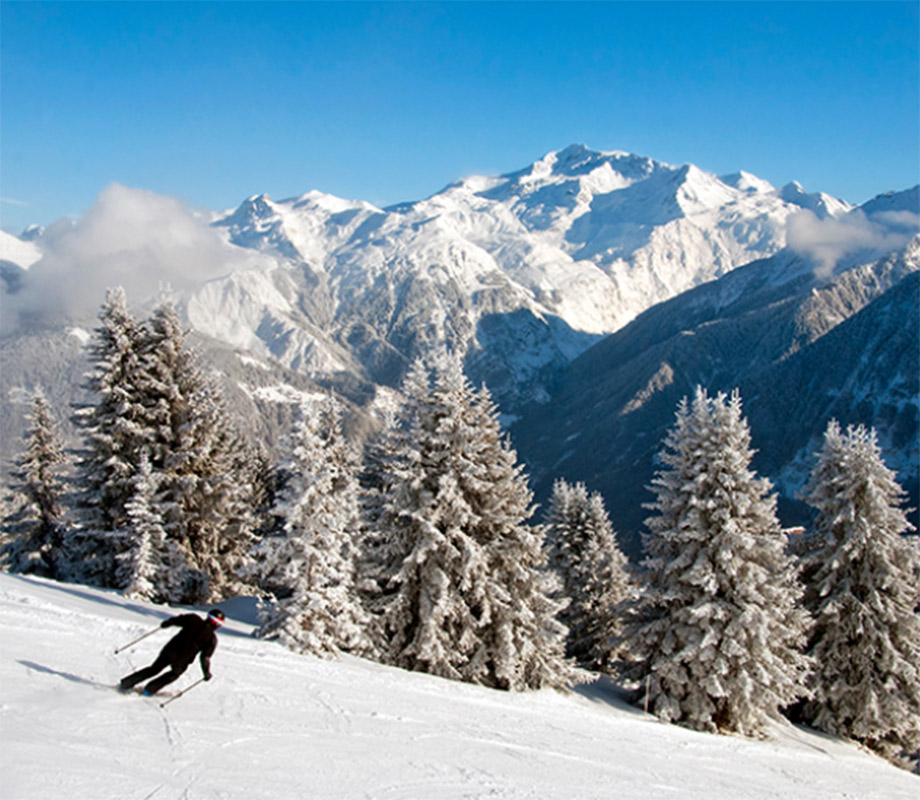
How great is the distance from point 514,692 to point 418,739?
898 centimetres

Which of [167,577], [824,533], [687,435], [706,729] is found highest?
[687,435]

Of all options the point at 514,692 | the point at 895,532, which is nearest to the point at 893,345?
the point at 895,532

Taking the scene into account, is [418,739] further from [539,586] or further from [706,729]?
[706,729]

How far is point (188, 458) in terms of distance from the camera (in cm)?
2341

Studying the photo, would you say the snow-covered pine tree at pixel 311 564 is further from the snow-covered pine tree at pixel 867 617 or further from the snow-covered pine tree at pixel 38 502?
the snow-covered pine tree at pixel 867 617

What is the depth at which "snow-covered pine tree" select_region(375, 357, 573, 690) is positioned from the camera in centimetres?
1911

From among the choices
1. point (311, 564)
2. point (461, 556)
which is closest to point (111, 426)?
point (311, 564)

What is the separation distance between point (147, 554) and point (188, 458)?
409cm

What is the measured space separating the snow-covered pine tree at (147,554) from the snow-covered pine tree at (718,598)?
584 inches

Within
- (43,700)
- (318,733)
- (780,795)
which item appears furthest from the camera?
(780,795)

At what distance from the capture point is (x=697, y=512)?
2069cm

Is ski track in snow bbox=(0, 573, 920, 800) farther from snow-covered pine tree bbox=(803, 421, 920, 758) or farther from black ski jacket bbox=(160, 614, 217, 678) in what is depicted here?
snow-covered pine tree bbox=(803, 421, 920, 758)

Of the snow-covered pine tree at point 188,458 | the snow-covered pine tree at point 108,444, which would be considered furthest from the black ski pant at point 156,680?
the snow-covered pine tree at point 108,444

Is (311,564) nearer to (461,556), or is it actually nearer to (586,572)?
(461,556)
